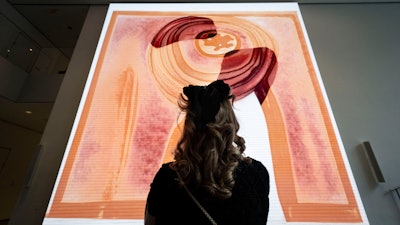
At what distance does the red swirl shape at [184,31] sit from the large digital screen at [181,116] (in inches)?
0.4

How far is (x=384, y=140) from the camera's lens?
167 centimetres

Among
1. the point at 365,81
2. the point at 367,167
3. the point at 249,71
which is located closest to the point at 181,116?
the point at 249,71

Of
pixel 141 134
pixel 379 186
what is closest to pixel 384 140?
pixel 379 186

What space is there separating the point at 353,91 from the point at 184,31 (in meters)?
1.71

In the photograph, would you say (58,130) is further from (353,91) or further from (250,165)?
(353,91)

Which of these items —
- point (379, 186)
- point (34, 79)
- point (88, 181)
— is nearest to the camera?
point (88, 181)

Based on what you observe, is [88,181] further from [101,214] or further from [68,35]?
[68,35]

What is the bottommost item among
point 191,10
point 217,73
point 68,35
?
point 217,73

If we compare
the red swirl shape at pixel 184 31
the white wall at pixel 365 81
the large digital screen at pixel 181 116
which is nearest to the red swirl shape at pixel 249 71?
the large digital screen at pixel 181 116

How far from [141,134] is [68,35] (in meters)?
2.35

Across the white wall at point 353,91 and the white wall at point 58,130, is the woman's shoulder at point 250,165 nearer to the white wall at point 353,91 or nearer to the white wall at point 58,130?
the white wall at point 353,91

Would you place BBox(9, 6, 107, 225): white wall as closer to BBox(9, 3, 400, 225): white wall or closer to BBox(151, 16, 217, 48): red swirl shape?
BBox(9, 3, 400, 225): white wall

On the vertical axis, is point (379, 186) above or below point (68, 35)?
below

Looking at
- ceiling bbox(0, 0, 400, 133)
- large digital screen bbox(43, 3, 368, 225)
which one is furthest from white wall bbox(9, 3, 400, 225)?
ceiling bbox(0, 0, 400, 133)
